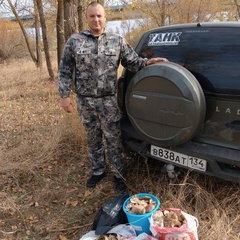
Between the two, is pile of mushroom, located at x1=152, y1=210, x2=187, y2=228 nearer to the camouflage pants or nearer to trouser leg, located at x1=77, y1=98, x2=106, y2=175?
the camouflage pants

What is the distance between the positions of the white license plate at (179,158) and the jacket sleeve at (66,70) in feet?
3.69

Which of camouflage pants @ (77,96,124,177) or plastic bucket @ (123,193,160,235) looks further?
camouflage pants @ (77,96,124,177)

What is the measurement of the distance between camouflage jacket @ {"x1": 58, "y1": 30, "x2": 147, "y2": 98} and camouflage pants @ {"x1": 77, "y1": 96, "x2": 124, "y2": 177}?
11cm

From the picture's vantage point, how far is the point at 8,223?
2.97 meters

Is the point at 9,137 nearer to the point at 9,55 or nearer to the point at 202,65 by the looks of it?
the point at 202,65

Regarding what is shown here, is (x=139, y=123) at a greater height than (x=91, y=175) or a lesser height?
greater

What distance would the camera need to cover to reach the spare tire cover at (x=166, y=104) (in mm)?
2451

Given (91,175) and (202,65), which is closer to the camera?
(202,65)

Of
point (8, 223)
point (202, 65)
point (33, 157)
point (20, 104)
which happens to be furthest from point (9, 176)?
point (20, 104)

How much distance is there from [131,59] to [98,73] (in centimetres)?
37

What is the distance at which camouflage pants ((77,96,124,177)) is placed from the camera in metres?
3.18

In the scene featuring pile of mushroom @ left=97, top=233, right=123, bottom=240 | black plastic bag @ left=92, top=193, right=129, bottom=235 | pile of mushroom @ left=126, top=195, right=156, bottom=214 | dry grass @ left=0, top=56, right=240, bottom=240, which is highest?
pile of mushroom @ left=126, top=195, right=156, bottom=214

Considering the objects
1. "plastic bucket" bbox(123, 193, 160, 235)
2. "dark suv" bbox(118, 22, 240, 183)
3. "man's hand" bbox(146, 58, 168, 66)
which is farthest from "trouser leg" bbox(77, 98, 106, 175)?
"plastic bucket" bbox(123, 193, 160, 235)

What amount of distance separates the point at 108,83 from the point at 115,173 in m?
1.06
